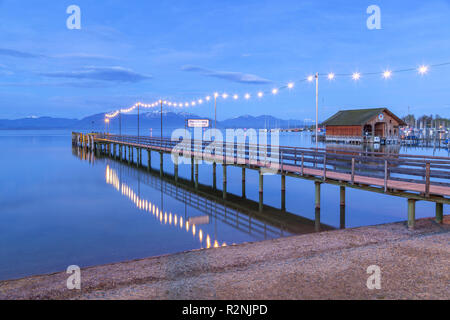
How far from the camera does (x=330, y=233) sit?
10.5 meters

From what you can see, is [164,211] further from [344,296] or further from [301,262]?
[344,296]

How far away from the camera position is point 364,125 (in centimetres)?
5969

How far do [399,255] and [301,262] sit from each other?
213cm

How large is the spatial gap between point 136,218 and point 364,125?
51.6 metres

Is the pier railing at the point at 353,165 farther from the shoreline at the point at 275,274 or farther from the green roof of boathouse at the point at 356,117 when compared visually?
the green roof of boathouse at the point at 356,117

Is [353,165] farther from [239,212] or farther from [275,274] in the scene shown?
[275,274]

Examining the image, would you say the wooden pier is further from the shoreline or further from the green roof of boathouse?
the green roof of boathouse

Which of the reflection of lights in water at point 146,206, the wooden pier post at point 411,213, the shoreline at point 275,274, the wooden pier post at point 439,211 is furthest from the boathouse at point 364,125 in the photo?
the shoreline at point 275,274

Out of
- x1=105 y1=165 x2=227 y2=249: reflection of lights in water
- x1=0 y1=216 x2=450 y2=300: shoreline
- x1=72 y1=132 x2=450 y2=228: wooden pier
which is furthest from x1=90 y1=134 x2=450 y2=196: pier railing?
x1=105 y1=165 x2=227 y2=249: reflection of lights in water

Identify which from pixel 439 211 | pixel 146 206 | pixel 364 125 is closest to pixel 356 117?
pixel 364 125

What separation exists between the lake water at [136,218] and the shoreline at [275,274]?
3264 mm

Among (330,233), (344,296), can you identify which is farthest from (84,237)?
(344,296)

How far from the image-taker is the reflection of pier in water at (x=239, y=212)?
13.9 meters
